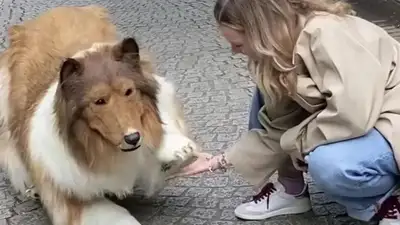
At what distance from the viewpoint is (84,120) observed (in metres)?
3.12

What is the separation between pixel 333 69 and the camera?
2740mm

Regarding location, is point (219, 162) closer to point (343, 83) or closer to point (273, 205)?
point (273, 205)

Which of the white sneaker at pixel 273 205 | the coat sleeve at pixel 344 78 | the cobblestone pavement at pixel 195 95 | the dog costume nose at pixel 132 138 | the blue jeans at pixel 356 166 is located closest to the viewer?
the coat sleeve at pixel 344 78

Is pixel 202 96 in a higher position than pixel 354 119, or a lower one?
lower

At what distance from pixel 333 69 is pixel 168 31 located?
14.3 feet

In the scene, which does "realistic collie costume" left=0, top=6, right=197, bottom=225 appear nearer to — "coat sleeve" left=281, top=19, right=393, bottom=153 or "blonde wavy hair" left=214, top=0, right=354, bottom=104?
"blonde wavy hair" left=214, top=0, right=354, bottom=104

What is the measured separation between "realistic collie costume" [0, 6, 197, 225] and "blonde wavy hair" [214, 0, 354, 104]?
0.51 m

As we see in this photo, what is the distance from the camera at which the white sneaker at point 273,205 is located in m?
3.46

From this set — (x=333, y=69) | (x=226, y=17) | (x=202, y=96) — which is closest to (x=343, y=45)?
(x=333, y=69)

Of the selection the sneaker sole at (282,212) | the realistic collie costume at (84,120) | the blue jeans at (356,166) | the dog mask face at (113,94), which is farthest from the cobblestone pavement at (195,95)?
the dog mask face at (113,94)

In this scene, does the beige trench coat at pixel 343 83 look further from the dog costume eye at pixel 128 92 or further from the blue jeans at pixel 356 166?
the dog costume eye at pixel 128 92

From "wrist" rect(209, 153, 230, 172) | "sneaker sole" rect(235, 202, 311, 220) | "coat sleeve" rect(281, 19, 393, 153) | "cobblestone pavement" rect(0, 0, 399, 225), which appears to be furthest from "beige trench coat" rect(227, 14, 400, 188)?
"cobblestone pavement" rect(0, 0, 399, 225)

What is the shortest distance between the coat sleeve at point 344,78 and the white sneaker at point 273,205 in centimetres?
65

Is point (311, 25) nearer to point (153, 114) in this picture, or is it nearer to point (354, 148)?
point (354, 148)
